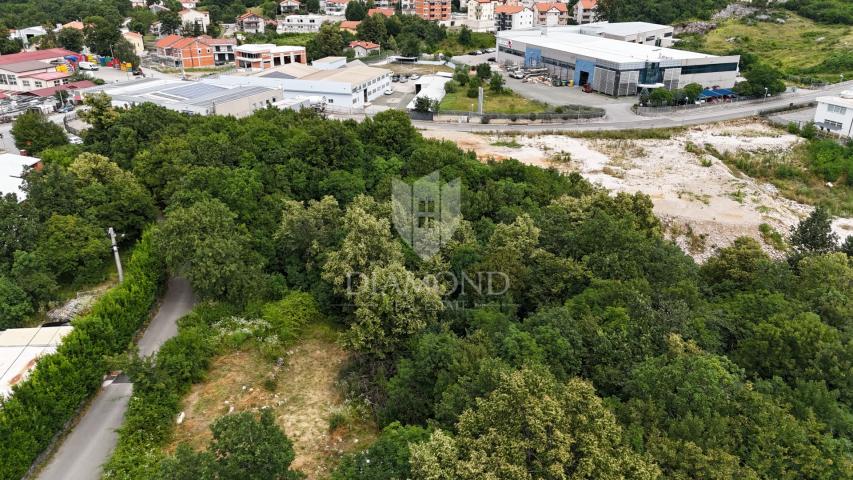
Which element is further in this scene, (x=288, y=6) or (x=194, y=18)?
(x=288, y=6)

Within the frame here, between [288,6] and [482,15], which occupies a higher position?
[288,6]

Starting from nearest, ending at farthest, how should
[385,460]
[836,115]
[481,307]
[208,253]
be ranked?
[385,460] → [481,307] → [208,253] → [836,115]

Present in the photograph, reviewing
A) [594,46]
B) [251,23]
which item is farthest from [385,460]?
[251,23]

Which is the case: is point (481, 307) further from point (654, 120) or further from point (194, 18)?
point (194, 18)

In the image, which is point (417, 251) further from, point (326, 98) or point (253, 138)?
point (326, 98)

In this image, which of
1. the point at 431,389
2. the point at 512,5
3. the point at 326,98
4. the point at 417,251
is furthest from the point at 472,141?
the point at 512,5

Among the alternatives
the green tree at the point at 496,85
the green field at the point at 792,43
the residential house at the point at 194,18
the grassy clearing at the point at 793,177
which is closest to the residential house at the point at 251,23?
the residential house at the point at 194,18
